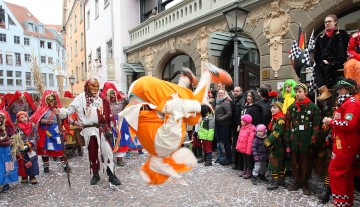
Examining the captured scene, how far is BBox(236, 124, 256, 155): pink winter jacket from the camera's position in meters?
5.04

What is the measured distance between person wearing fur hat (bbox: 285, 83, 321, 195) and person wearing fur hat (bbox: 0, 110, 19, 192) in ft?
16.1

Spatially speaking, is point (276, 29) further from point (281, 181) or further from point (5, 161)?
point (5, 161)

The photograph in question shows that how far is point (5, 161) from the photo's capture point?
485 cm

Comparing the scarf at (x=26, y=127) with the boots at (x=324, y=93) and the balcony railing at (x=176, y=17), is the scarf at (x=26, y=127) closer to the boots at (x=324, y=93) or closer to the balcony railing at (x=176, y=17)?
the boots at (x=324, y=93)

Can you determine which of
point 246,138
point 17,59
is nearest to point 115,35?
point 246,138

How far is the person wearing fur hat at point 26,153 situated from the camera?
525 cm

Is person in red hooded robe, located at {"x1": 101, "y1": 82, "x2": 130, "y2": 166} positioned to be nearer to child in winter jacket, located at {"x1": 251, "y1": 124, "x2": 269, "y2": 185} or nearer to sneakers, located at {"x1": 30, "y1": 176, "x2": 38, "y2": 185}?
sneakers, located at {"x1": 30, "y1": 176, "x2": 38, "y2": 185}

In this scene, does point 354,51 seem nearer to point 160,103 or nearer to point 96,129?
point 160,103

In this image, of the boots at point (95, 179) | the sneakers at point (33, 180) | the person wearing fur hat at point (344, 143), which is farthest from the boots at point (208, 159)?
the sneakers at point (33, 180)

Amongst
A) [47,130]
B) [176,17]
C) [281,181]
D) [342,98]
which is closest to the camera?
[342,98]

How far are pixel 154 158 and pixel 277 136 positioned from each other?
8.94 ft

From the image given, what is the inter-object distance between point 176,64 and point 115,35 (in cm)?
601

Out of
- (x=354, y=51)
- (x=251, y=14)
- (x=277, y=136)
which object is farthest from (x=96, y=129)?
(x=251, y=14)

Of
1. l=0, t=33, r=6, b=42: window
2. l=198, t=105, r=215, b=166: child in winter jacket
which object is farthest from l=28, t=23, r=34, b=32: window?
l=198, t=105, r=215, b=166: child in winter jacket
